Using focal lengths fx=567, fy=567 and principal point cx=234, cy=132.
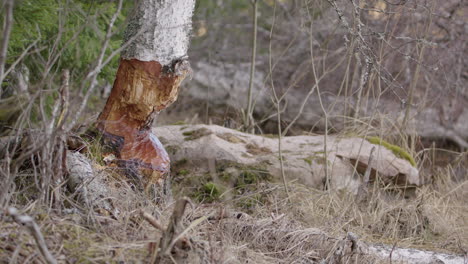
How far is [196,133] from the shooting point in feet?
18.2

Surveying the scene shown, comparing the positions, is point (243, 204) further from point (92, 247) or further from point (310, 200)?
point (92, 247)

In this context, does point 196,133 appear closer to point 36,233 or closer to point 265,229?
point 265,229

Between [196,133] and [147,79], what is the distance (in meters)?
1.60

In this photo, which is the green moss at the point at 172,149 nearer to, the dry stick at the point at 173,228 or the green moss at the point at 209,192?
the green moss at the point at 209,192

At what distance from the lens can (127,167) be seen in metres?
4.07

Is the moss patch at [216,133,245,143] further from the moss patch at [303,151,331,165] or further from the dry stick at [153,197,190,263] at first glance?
the dry stick at [153,197,190,263]

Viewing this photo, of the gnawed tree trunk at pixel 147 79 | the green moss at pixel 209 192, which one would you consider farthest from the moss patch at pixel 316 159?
the gnawed tree trunk at pixel 147 79

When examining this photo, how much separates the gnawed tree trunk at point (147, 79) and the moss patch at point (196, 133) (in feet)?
3.72

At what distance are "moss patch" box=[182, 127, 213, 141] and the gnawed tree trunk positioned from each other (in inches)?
44.6

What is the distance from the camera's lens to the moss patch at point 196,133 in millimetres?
5452

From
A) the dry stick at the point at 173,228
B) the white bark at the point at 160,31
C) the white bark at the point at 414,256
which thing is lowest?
the white bark at the point at 414,256

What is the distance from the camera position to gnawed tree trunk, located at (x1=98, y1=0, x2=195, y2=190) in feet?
12.7

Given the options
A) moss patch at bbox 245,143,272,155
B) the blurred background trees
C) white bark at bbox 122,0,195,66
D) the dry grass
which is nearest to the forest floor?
the dry grass

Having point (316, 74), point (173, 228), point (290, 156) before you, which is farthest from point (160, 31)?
point (316, 74)
